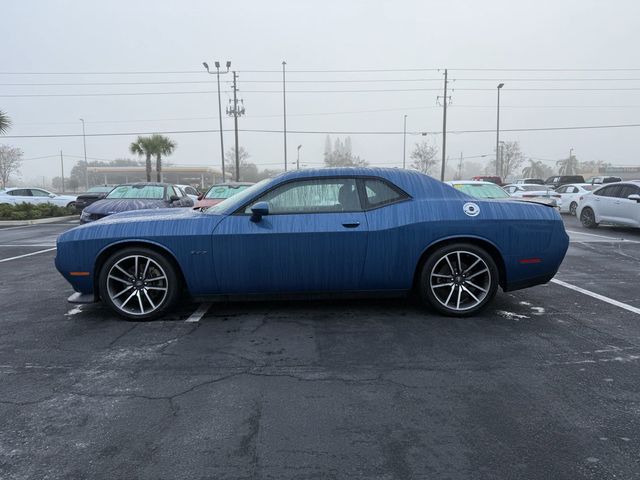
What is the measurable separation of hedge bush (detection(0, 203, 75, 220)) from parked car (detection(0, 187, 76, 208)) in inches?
110

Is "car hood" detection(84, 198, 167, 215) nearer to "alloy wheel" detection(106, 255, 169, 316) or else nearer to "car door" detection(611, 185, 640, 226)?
"alloy wheel" detection(106, 255, 169, 316)

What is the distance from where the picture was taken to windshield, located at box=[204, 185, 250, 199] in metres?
11.3

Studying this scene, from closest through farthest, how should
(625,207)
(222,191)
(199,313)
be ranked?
(199,313) < (222,191) < (625,207)

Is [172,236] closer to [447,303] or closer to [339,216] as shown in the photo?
[339,216]

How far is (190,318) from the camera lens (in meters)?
4.82

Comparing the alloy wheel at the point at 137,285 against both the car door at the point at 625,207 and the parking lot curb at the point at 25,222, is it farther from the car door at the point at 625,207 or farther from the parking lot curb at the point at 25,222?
the parking lot curb at the point at 25,222

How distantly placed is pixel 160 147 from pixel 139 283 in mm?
35924

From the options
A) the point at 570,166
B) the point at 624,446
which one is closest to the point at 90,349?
the point at 624,446

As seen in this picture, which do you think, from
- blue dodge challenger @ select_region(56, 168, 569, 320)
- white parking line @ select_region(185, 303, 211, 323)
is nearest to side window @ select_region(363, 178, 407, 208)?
blue dodge challenger @ select_region(56, 168, 569, 320)

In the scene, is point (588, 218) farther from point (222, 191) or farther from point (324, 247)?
point (324, 247)

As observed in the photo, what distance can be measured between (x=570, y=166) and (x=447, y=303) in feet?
333

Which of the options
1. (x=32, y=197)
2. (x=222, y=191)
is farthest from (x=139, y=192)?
(x=32, y=197)

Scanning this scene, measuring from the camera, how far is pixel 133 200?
11.4 m

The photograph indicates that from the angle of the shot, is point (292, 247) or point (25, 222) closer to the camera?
point (292, 247)
